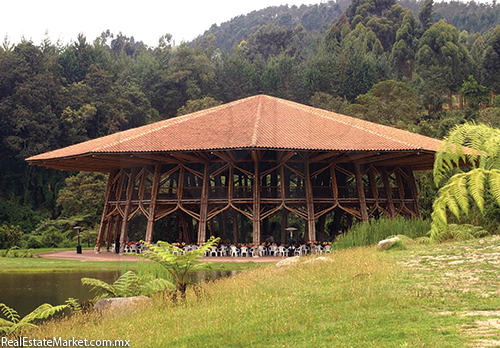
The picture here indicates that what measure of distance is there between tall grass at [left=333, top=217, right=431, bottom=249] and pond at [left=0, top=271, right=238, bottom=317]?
4.82m

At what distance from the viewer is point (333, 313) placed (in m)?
9.27

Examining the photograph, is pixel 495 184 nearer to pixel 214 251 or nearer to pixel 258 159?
pixel 258 159

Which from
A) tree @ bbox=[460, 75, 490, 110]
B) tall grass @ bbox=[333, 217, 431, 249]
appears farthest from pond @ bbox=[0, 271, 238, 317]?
tree @ bbox=[460, 75, 490, 110]

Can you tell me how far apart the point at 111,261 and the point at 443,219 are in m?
21.8

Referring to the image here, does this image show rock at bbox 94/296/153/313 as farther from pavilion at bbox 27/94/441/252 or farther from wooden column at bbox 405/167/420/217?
wooden column at bbox 405/167/420/217

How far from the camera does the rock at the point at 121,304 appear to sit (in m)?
11.4

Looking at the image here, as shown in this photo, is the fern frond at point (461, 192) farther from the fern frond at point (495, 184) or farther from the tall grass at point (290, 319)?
the tall grass at point (290, 319)

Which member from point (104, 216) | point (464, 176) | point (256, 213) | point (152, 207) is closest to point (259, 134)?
→ point (256, 213)

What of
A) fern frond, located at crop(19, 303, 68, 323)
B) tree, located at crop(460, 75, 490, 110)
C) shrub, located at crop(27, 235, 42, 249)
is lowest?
fern frond, located at crop(19, 303, 68, 323)

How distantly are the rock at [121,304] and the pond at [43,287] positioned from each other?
248cm

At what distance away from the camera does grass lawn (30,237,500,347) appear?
7.98 metres

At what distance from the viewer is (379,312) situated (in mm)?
9062

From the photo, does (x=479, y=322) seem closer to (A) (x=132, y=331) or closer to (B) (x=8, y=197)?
(A) (x=132, y=331)

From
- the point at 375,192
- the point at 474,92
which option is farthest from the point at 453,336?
the point at 474,92
